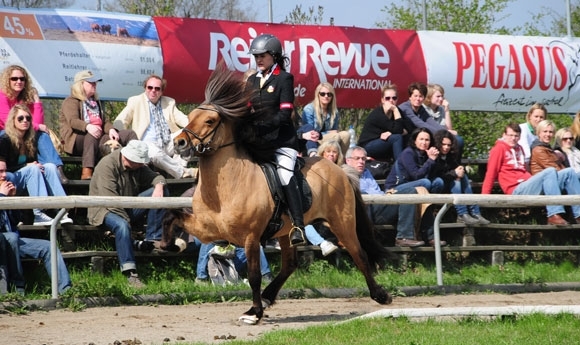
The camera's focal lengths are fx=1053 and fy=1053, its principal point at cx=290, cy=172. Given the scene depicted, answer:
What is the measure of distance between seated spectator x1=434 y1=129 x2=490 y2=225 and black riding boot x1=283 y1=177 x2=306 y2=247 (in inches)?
177

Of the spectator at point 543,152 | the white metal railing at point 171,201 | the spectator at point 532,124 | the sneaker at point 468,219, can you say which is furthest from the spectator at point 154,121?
the spectator at point 532,124

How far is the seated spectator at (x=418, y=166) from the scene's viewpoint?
14008mm

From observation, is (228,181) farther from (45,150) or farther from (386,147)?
(386,147)

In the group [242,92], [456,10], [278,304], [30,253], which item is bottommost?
[278,304]

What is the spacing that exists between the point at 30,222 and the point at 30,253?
0.98 m

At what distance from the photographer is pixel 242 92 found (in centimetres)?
990

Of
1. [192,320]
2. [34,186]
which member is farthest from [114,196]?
[192,320]

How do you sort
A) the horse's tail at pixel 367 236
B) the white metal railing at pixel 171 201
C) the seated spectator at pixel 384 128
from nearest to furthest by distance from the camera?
1. the white metal railing at pixel 171 201
2. the horse's tail at pixel 367 236
3. the seated spectator at pixel 384 128

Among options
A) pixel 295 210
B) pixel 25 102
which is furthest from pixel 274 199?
pixel 25 102

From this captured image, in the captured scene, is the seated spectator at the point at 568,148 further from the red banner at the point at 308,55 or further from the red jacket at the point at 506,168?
the red banner at the point at 308,55

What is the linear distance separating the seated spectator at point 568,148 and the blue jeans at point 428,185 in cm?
259

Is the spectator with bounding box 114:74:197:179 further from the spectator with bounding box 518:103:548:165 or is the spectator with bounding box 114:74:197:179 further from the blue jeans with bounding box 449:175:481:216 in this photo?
the spectator with bounding box 518:103:548:165

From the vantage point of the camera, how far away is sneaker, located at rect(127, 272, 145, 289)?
11430 mm

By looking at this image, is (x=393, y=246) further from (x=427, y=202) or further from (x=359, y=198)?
(x=359, y=198)
